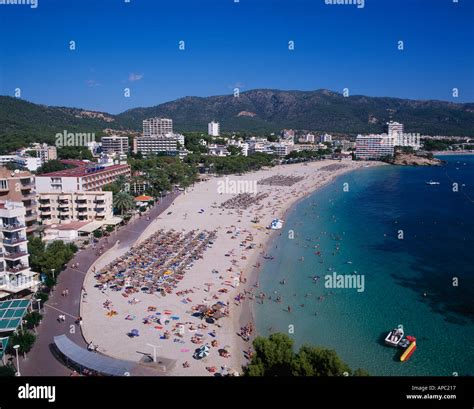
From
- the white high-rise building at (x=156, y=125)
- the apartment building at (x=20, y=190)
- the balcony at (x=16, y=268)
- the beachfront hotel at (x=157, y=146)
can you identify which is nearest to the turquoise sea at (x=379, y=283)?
the balcony at (x=16, y=268)

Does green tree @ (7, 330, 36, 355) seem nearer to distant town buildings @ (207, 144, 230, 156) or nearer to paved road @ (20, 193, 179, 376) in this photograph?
paved road @ (20, 193, 179, 376)

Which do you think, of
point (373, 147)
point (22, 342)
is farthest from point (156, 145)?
point (22, 342)

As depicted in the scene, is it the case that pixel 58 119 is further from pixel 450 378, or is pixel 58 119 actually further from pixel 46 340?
pixel 450 378

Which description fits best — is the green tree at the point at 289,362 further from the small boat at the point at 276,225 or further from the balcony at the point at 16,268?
the small boat at the point at 276,225

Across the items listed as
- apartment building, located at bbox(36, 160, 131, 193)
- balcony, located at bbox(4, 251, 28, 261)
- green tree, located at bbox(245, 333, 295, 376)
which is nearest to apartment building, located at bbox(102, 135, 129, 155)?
apartment building, located at bbox(36, 160, 131, 193)

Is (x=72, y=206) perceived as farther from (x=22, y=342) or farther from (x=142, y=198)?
(x=22, y=342)

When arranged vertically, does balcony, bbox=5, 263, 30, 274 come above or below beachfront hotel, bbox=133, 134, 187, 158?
below
